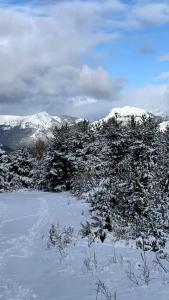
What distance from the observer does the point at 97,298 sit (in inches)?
285

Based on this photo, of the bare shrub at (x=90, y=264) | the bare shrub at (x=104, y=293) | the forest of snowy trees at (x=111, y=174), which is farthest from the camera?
the forest of snowy trees at (x=111, y=174)

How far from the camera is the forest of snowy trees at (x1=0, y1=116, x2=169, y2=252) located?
13.5 meters

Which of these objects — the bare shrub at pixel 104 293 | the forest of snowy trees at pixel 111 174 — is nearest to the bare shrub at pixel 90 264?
the forest of snowy trees at pixel 111 174

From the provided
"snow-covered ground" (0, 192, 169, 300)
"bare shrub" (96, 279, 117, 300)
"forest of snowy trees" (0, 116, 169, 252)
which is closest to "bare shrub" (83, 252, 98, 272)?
"snow-covered ground" (0, 192, 169, 300)

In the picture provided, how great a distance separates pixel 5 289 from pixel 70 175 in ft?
125

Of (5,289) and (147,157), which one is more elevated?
(147,157)

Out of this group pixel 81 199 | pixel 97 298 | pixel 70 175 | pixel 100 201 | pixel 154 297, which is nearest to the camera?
pixel 154 297

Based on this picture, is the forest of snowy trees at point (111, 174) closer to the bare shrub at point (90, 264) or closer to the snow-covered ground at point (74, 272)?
the snow-covered ground at point (74, 272)

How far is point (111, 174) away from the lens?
62.0 ft

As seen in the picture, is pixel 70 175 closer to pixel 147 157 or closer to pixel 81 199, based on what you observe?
pixel 147 157

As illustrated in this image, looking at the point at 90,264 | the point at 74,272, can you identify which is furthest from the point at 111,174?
the point at 74,272

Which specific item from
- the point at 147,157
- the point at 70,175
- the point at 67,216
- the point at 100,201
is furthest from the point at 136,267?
the point at 70,175

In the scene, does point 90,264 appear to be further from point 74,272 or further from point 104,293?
point 104,293

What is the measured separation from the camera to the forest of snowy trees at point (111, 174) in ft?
44.2
